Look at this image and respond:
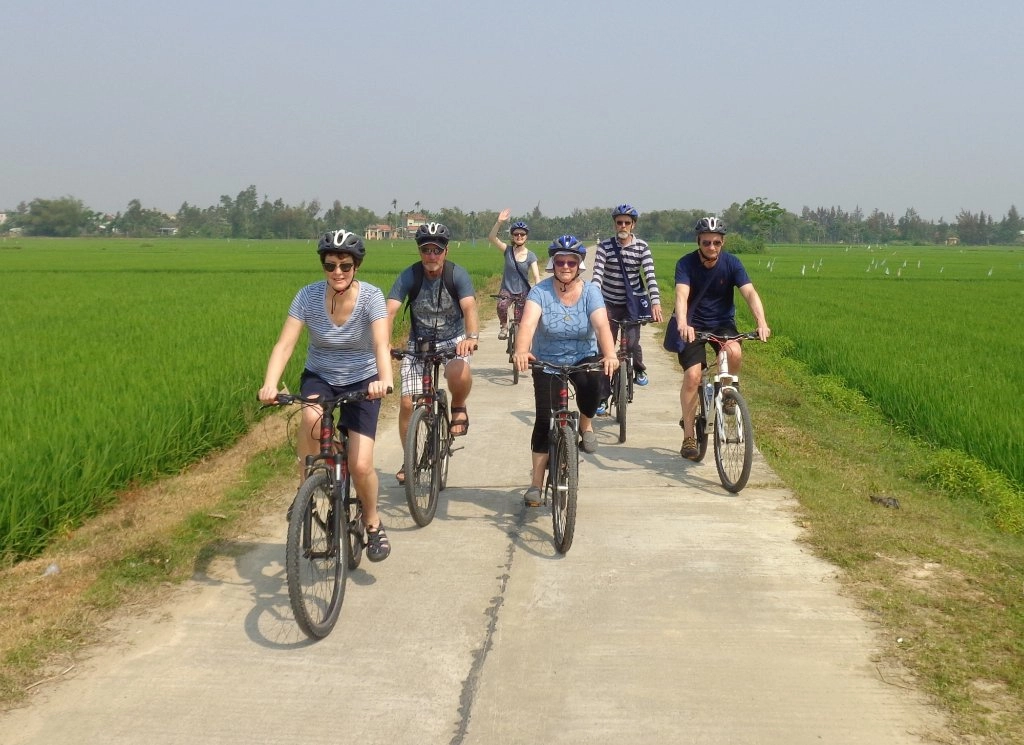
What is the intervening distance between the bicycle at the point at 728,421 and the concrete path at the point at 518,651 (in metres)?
0.47

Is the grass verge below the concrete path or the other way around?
the other way around

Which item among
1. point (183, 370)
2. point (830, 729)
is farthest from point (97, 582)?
point (183, 370)

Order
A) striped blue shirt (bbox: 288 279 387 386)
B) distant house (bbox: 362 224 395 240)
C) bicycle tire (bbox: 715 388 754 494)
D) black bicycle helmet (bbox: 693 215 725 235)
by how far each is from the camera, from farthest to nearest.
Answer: distant house (bbox: 362 224 395 240)
black bicycle helmet (bbox: 693 215 725 235)
bicycle tire (bbox: 715 388 754 494)
striped blue shirt (bbox: 288 279 387 386)

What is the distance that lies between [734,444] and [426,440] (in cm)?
205

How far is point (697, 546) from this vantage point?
5.29 meters

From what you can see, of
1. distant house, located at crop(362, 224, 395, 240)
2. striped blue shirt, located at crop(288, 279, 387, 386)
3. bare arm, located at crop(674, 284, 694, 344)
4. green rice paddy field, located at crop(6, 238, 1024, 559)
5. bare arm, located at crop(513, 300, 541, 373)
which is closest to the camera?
striped blue shirt, located at crop(288, 279, 387, 386)

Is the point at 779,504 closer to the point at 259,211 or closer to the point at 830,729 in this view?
the point at 830,729

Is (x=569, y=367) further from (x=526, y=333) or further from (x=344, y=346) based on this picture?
(x=344, y=346)

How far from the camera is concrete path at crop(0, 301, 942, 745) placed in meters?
3.33

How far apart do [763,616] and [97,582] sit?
125 inches

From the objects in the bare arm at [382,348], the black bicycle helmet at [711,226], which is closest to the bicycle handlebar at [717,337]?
the black bicycle helmet at [711,226]

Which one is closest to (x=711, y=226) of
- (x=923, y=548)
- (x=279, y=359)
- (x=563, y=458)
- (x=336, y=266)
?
(x=563, y=458)

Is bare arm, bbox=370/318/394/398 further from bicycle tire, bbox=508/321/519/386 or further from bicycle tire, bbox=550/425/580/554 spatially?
bicycle tire, bbox=508/321/519/386

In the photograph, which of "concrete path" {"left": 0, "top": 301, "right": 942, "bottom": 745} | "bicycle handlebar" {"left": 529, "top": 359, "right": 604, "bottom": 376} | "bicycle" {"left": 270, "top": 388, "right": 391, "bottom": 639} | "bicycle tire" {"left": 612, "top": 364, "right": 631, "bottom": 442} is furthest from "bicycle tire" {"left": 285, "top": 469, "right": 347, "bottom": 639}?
"bicycle tire" {"left": 612, "top": 364, "right": 631, "bottom": 442}
